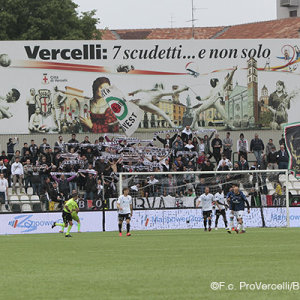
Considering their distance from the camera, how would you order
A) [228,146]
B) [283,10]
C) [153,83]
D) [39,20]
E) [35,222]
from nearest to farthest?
[35,222]
[228,146]
[153,83]
[39,20]
[283,10]

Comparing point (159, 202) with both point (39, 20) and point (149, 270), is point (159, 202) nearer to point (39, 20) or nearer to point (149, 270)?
point (149, 270)

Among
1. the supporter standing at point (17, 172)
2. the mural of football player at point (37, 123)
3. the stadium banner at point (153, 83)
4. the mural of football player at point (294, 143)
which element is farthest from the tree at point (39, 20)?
the mural of football player at point (294, 143)

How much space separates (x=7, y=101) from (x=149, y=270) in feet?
105

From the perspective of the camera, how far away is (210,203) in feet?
115

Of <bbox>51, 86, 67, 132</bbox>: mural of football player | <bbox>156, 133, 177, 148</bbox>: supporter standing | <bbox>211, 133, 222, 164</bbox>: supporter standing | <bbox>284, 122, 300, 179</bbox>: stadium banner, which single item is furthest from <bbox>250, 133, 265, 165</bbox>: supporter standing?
<bbox>51, 86, 67, 132</bbox>: mural of football player

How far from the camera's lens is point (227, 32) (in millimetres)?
92562

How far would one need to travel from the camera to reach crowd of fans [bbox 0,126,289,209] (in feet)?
129

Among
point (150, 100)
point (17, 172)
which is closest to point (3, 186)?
point (17, 172)

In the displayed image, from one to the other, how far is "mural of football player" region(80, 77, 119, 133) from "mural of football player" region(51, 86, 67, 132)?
4.35 feet

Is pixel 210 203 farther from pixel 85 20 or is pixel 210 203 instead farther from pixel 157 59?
pixel 85 20

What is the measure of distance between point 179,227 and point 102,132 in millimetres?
10574

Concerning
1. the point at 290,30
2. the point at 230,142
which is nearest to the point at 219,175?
the point at 230,142

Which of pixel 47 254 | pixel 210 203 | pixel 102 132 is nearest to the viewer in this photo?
pixel 47 254

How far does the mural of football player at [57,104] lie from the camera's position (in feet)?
155
